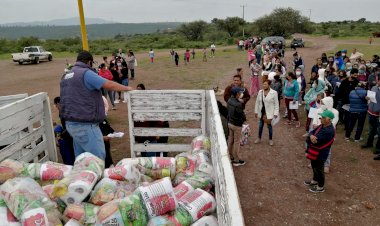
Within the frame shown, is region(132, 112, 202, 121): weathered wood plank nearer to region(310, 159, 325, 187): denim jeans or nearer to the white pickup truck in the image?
region(310, 159, 325, 187): denim jeans

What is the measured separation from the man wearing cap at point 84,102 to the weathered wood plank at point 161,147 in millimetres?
1086

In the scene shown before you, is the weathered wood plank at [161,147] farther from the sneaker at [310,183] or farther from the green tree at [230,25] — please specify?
the green tree at [230,25]

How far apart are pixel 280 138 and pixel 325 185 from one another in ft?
8.42

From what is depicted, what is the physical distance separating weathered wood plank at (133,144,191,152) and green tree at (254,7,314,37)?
52.1 meters

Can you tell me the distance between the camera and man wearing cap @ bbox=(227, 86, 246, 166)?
6.45 meters

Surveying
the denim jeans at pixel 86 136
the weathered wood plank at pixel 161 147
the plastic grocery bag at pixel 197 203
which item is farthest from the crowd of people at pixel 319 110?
the plastic grocery bag at pixel 197 203

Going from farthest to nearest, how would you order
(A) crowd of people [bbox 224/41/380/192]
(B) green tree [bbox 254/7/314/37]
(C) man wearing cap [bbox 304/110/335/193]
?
(B) green tree [bbox 254/7/314/37], (A) crowd of people [bbox 224/41/380/192], (C) man wearing cap [bbox 304/110/335/193]

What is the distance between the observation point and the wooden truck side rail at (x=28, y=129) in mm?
3865

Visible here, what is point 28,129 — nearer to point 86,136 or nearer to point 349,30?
point 86,136

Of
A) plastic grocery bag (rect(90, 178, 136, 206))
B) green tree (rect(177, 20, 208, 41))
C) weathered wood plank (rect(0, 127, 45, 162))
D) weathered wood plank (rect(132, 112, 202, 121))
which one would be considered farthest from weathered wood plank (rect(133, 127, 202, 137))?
green tree (rect(177, 20, 208, 41))

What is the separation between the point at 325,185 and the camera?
20.2ft

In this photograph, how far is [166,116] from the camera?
511 cm

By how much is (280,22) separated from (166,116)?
52931 millimetres

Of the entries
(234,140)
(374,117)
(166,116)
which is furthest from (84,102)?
(374,117)
